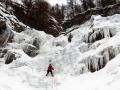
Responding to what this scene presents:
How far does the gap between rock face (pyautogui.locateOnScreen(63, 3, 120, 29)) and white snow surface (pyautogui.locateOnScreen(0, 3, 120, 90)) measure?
748 centimetres

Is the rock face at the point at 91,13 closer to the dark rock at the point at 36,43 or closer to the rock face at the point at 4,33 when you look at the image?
the dark rock at the point at 36,43

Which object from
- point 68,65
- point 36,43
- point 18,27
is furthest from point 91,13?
point 68,65

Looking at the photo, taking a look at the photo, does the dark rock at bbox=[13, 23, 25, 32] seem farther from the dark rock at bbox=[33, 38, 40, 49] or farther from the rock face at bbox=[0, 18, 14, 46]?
the dark rock at bbox=[33, 38, 40, 49]

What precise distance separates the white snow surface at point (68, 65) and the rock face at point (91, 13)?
748 cm

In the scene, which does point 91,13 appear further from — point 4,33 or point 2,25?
point 4,33

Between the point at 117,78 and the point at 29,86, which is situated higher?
the point at 117,78

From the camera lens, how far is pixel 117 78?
46.7 ft

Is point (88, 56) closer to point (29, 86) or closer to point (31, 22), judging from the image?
point (29, 86)

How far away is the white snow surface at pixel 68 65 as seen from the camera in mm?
16219

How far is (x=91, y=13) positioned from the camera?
40.5 metres

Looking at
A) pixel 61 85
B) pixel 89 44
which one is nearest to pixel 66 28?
pixel 89 44

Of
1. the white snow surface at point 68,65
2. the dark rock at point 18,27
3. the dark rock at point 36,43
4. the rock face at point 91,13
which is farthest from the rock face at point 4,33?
the rock face at point 91,13

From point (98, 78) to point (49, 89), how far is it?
3.06m

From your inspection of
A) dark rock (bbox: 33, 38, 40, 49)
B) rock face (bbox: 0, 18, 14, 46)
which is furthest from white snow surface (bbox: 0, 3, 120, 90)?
rock face (bbox: 0, 18, 14, 46)
